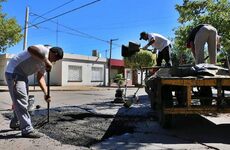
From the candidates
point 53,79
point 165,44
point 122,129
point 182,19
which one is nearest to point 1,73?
point 53,79

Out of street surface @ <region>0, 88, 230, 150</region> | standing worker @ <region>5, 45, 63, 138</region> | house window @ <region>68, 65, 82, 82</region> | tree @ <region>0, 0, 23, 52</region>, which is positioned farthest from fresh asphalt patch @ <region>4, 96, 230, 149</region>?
house window @ <region>68, 65, 82, 82</region>

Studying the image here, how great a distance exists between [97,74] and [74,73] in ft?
14.6

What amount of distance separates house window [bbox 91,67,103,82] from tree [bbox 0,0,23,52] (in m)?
18.3

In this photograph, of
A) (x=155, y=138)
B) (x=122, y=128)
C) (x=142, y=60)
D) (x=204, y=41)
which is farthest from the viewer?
(x=142, y=60)

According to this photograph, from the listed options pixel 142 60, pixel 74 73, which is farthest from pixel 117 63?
pixel 74 73

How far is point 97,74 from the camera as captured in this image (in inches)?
1748

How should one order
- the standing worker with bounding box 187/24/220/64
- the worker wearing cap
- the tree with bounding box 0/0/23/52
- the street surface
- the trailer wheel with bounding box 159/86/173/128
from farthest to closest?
the tree with bounding box 0/0/23/52, the worker wearing cap, the standing worker with bounding box 187/24/220/64, the trailer wheel with bounding box 159/86/173/128, the street surface

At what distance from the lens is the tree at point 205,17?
1574cm

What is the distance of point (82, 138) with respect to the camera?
5.89m

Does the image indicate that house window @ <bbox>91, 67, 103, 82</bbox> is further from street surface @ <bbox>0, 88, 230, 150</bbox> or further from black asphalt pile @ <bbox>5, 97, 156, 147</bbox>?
street surface @ <bbox>0, 88, 230, 150</bbox>

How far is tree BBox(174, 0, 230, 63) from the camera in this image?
51.6 ft

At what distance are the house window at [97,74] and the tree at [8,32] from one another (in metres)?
18.3

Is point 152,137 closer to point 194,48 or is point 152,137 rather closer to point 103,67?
point 194,48

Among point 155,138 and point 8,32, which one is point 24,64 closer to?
point 155,138
